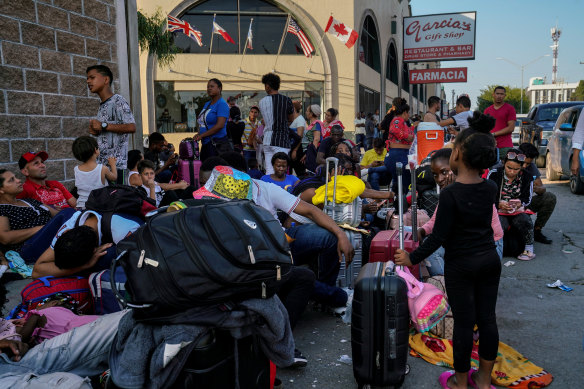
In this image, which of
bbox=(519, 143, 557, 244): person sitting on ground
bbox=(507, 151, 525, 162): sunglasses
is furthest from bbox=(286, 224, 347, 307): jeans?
bbox=(519, 143, 557, 244): person sitting on ground

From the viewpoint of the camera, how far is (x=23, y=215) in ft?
16.3

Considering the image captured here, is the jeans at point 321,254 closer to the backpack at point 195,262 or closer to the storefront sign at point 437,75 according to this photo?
the backpack at point 195,262

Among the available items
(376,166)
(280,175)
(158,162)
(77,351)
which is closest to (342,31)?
(376,166)

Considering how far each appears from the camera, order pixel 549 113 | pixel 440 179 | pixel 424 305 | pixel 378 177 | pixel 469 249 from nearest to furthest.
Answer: pixel 469 249 → pixel 424 305 → pixel 440 179 → pixel 378 177 → pixel 549 113

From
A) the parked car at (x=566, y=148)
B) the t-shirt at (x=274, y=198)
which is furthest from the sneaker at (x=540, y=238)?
the t-shirt at (x=274, y=198)

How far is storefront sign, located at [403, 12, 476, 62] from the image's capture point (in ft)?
78.6

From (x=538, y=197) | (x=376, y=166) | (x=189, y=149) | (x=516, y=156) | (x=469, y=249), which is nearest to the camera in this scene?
(x=469, y=249)

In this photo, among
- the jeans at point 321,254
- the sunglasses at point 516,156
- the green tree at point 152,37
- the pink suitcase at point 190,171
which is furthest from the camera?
the green tree at point 152,37

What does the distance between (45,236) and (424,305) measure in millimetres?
3253

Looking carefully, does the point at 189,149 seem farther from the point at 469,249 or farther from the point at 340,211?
the point at 469,249

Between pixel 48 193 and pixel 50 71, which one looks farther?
pixel 50 71

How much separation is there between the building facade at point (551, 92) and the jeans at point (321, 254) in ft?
432

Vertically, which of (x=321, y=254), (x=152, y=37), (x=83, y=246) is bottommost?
(x=321, y=254)

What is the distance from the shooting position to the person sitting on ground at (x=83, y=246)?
3.31m
